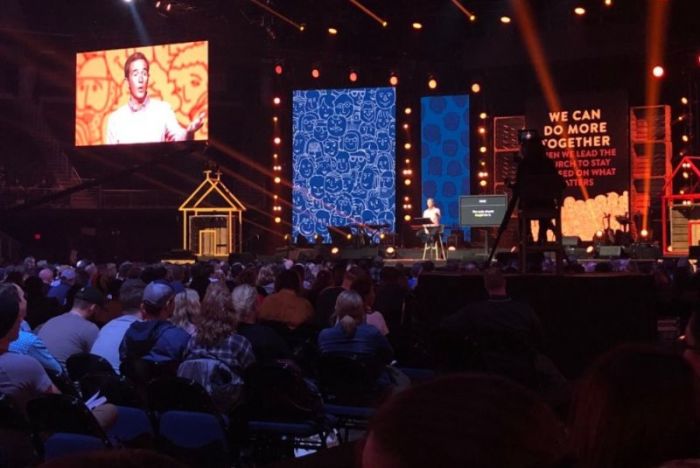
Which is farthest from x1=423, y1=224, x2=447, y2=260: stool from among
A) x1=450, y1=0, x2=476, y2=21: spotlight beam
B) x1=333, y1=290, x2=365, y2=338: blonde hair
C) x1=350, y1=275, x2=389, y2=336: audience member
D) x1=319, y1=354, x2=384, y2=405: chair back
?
x1=319, y1=354, x2=384, y2=405: chair back

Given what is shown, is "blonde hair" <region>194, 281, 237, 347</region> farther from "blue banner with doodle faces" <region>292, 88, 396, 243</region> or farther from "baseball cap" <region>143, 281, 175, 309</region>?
"blue banner with doodle faces" <region>292, 88, 396, 243</region>

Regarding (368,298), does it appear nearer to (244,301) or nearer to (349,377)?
(244,301)

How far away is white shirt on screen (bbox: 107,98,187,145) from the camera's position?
2342 centimetres

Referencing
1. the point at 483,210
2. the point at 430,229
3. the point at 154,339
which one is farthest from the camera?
the point at 430,229

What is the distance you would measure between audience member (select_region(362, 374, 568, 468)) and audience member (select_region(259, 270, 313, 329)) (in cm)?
686

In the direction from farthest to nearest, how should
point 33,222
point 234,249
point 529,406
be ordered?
point 33,222 → point 234,249 → point 529,406

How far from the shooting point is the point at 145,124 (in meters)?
23.6

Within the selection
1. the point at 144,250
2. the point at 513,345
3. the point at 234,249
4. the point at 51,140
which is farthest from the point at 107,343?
the point at 51,140

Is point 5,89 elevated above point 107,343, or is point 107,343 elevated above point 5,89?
point 5,89

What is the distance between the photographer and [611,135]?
71.7 feet

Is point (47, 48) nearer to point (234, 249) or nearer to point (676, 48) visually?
point (234, 249)

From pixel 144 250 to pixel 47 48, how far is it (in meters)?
6.77

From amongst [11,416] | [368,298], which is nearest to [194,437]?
[11,416]

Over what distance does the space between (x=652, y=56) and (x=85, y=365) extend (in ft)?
60.0
